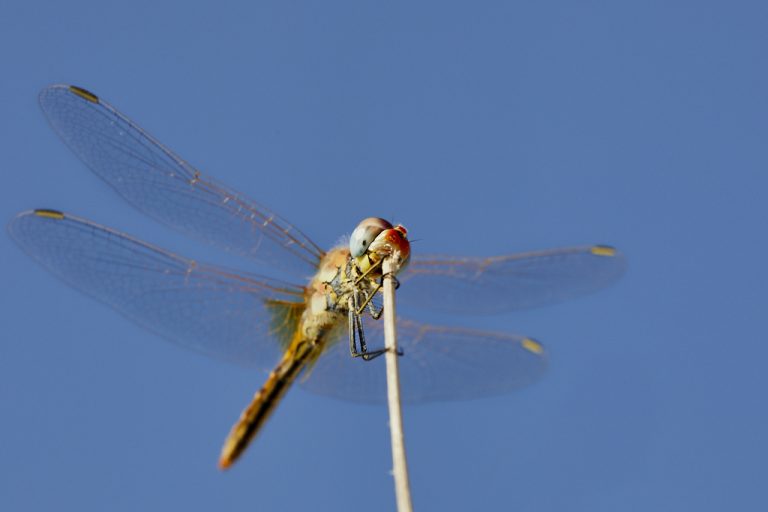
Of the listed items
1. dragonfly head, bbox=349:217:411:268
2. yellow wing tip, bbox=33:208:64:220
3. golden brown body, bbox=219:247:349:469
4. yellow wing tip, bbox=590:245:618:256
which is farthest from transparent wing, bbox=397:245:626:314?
yellow wing tip, bbox=33:208:64:220

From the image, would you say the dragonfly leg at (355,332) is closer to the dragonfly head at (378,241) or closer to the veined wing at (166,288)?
the dragonfly head at (378,241)

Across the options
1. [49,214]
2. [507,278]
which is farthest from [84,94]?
[507,278]

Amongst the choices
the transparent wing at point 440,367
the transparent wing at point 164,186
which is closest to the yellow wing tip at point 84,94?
the transparent wing at point 164,186

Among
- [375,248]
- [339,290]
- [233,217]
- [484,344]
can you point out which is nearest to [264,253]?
[233,217]

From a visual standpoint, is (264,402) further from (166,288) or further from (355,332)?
(166,288)

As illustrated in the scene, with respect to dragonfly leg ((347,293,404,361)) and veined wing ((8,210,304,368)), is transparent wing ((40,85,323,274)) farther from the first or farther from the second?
dragonfly leg ((347,293,404,361))

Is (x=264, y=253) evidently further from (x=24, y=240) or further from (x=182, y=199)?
(x=24, y=240)
